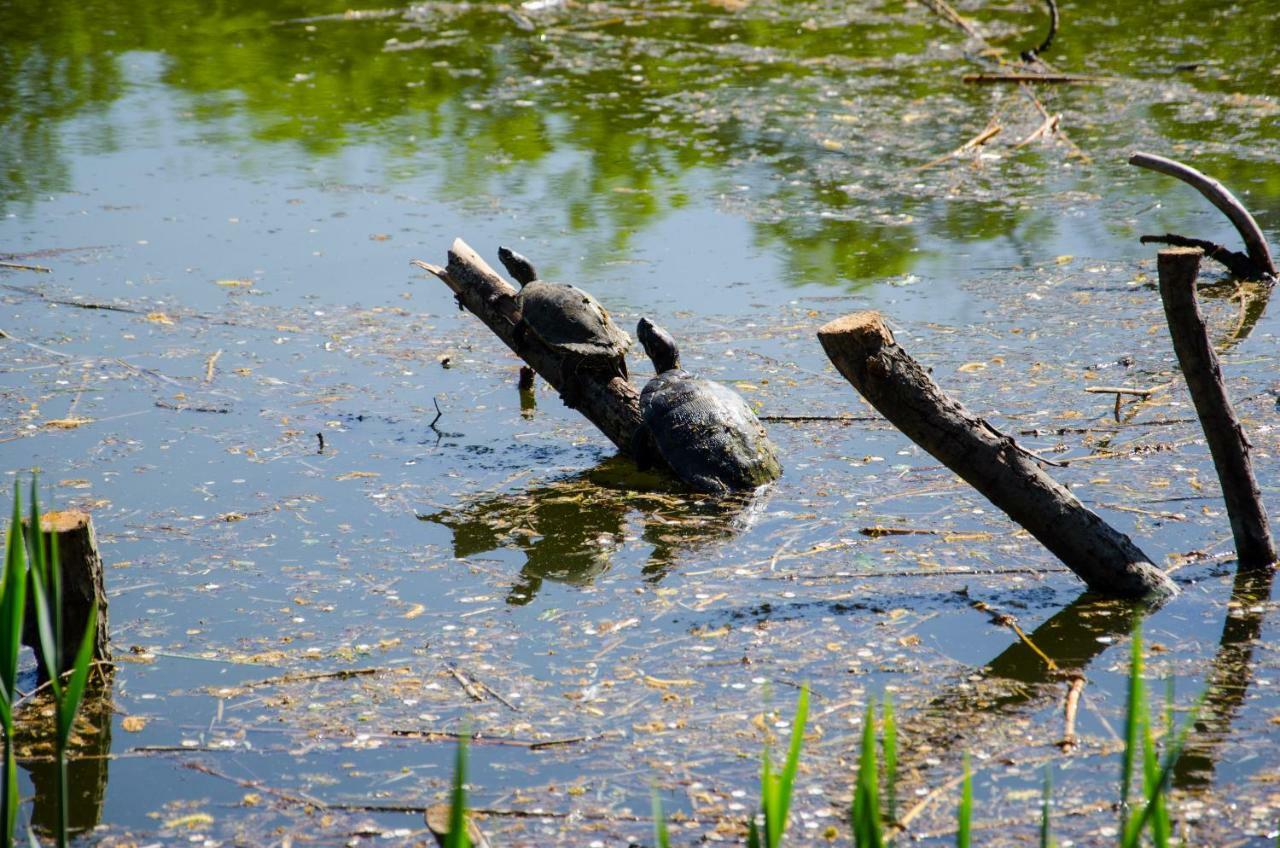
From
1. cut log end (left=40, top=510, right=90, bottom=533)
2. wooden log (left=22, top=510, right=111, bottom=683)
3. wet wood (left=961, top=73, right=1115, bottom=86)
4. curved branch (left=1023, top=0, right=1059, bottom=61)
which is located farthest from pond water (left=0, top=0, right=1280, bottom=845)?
curved branch (left=1023, top=0, right=1059, bottom=61)

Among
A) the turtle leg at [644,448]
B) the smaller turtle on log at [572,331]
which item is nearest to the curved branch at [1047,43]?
the smaller turtle on log at [572,331]

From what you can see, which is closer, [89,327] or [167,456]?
[167,456]

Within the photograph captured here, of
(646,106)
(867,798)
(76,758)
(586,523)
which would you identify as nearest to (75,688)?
(867,798)

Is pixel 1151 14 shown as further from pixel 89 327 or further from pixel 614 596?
pixel 614 596

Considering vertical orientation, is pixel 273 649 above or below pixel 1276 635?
below

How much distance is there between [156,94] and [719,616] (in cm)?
1014

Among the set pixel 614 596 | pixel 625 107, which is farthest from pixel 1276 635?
pixel 625 107

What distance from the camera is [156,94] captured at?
13.0m

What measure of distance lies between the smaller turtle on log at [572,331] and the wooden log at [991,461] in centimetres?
162

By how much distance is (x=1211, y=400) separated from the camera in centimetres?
434

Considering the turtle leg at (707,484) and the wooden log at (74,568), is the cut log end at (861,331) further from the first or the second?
the wooden log at (74,568)

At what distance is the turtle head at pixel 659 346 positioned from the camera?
6195 millimetres

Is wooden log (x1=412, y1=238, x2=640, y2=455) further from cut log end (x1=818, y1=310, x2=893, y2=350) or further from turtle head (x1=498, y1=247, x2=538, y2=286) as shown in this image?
cut log end (x1=818, y1=310, x2=893, y2=350)

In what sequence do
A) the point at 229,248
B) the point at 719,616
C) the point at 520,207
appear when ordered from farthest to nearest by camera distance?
the point at 520,207 → the point at 229,248 → the point at 719,616
